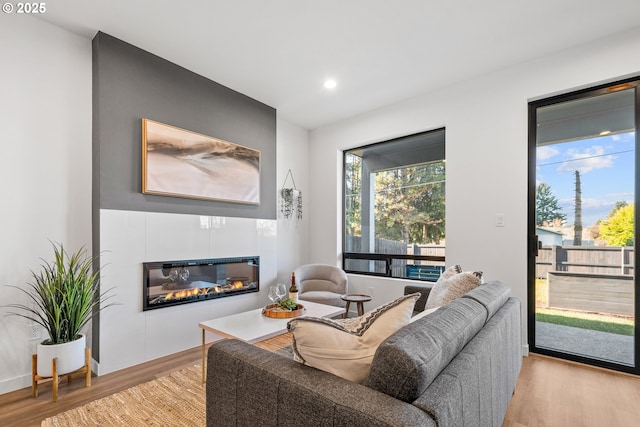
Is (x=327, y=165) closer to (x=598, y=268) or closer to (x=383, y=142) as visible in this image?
(x=383, y=142)

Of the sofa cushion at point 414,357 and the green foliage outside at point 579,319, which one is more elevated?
the sofa cushion at point 414,357

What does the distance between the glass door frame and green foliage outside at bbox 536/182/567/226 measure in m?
0.05

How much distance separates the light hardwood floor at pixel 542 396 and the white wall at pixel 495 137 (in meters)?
0.60

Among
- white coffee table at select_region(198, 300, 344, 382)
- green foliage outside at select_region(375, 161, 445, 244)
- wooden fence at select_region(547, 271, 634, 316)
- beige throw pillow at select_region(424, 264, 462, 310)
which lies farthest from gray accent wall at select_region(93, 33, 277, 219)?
wooden fence at select_region(547, 271, 634, 316)

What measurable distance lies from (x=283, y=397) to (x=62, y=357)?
2091mm

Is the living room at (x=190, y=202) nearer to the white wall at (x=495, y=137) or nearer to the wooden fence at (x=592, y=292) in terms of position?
the white wall at (x=495, y=137)

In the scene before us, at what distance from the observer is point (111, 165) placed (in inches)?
106

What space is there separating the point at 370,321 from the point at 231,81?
317 centimetres

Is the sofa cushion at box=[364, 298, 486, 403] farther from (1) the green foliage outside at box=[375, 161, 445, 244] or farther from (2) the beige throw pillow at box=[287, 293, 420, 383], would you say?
(1) the green foliage outside at box=[375, 161, 445, 244]

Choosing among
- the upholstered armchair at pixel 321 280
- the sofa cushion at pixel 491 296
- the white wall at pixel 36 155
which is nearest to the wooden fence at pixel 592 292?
the sofa cushion at pixel 491 296

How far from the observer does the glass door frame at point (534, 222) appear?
2.58 metres

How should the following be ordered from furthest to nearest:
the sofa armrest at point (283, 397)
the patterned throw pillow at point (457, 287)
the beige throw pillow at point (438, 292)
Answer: the beige throw pillow at point (438, 292)
the patterned throw pillow at point (457, 287)
the sofa armrest at point (283, 397)

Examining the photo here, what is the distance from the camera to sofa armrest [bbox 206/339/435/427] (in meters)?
0.83

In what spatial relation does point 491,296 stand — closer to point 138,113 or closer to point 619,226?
point 619,226
